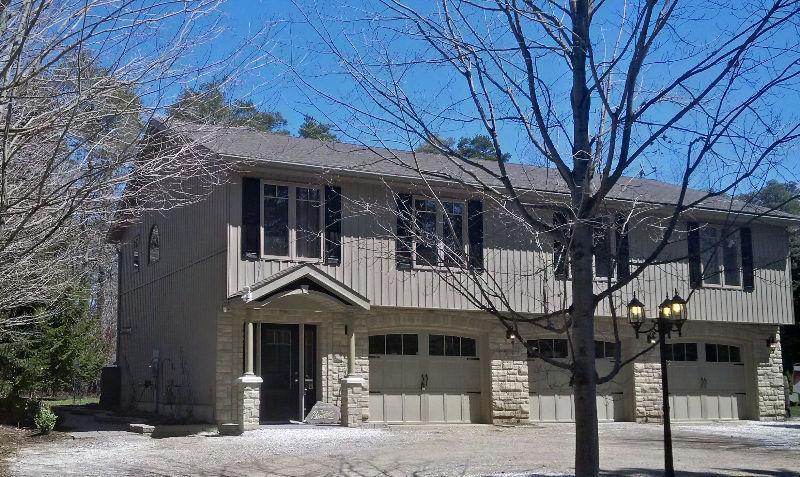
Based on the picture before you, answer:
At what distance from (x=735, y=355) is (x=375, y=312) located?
10.6m

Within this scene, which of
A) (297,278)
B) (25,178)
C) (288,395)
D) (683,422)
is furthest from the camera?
(683,422)

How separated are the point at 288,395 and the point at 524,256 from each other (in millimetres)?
6280

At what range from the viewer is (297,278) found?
56.9ft

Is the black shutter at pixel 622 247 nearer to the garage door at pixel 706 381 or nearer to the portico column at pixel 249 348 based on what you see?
the garage door at pixel 706 381

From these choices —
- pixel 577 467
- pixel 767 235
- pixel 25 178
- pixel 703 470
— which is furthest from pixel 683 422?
pixel 25 178

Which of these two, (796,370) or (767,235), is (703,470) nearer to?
(767,235)

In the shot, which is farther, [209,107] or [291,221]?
[291,221]

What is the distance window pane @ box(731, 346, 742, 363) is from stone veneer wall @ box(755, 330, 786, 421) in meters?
0.44

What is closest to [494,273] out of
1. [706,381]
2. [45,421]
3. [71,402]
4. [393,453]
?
[393,453]

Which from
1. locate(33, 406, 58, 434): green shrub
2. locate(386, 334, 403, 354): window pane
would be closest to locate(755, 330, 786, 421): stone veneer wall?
locate(386, 334, 403, 354): window pane

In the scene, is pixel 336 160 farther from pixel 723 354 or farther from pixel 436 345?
pixel 723 354

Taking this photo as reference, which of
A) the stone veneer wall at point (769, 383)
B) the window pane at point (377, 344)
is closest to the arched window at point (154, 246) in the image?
the window pane at point (377, 344)

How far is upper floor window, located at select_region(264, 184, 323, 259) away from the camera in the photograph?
59.4 ft

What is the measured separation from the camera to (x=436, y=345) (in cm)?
2039
